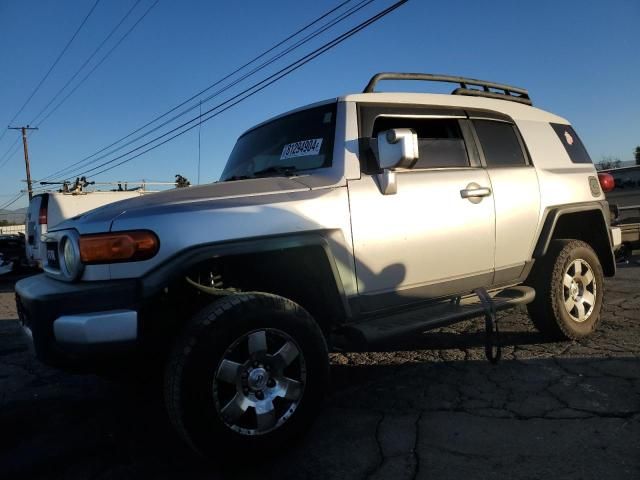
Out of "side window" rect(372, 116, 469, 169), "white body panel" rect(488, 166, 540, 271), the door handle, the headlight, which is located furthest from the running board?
the headlight

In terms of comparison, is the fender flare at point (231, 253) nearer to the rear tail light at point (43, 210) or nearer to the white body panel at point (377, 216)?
the white body panel at point (377, 216)

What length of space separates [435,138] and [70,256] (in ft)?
8.36

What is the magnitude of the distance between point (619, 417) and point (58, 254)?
3304 millimetres

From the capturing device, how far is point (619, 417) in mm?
2680

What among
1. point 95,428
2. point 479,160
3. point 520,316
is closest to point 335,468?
point 95,428

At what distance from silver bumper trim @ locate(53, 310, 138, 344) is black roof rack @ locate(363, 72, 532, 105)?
227cm

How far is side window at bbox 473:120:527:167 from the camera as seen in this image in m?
3.76

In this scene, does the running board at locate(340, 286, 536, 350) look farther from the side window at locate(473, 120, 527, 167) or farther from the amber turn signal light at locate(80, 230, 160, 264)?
the amber turn signal light at locate(80, 230, 160, 264)

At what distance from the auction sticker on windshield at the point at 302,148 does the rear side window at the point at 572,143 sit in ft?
8.66

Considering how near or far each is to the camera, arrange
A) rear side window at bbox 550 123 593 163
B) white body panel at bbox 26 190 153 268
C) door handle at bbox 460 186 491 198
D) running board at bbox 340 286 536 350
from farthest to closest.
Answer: white body panel at bbox 26 190 153 268, rear side window at bbox 550 123 593 163, door handle at bbox 460 186 491 198, running board at bbox 340 286 536 350

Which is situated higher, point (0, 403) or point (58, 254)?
point (58, 254)

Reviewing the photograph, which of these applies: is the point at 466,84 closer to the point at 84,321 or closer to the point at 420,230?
the point at 420,230

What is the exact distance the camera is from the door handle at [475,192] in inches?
131

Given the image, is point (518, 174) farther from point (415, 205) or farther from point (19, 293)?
point (19, 293)
